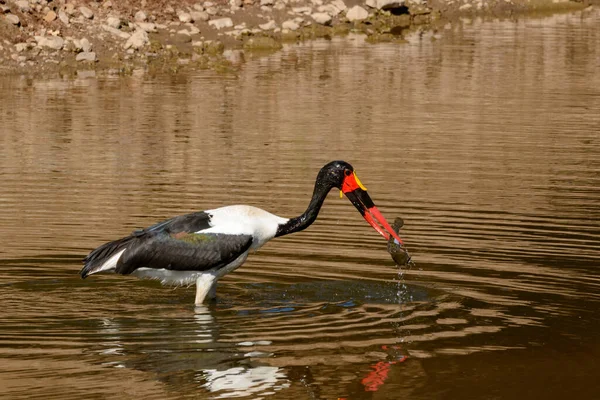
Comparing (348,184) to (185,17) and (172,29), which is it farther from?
(185,17)

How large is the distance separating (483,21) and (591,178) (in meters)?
23.6

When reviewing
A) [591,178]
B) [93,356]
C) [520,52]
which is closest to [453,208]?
[591,178]

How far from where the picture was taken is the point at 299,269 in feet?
39.2

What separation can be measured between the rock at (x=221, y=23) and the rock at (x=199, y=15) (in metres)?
0.18

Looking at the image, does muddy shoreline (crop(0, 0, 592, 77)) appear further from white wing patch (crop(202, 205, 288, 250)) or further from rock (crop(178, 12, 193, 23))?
white wing patch (crop(202, 205, 288, 250))

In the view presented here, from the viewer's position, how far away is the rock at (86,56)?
27234mm

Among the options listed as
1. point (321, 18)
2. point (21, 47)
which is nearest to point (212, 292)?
point (21, 47)

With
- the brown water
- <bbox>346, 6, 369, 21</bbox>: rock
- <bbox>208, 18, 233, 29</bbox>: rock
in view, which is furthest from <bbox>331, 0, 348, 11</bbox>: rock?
the brown water

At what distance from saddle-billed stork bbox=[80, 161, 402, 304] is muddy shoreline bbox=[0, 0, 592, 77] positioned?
52.4 ft

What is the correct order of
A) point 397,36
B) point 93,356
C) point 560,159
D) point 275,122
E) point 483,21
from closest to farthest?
point 93,356, point 560,159, point 275,122, point 397,36, point 483,21

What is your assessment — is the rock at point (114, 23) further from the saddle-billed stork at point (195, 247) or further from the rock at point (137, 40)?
the saddle-billed stork at point (195, 247)

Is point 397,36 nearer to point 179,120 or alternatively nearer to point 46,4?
point 46,4

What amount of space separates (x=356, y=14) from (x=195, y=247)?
25304 millimetres

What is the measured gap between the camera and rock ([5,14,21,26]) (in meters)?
27.3
